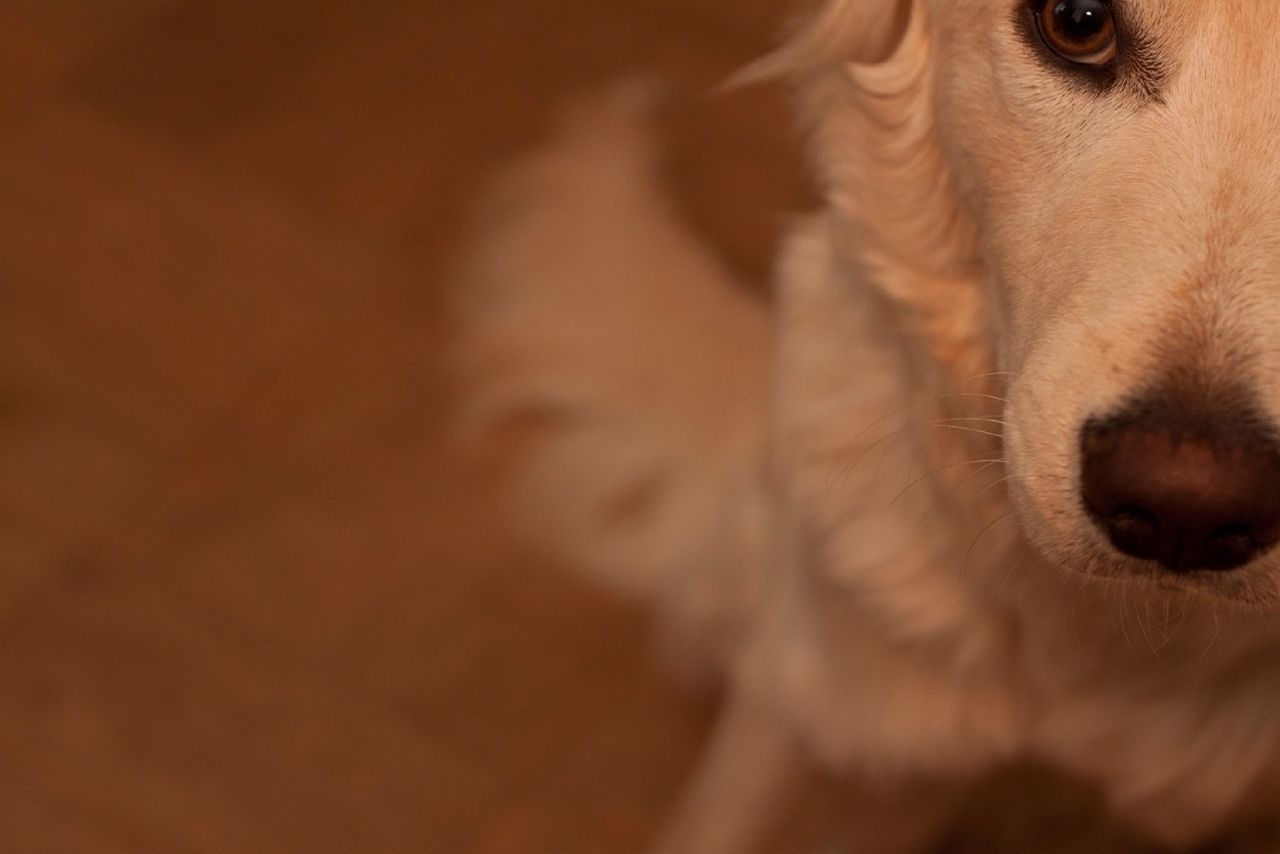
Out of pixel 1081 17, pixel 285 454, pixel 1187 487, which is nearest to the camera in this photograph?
pixel 1187 487

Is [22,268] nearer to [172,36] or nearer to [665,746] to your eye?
[172,36]

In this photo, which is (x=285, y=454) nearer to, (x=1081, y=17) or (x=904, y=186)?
(x=904, y=186)

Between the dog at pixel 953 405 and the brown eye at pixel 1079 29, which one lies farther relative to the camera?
the brown eye at pixel 1079 29

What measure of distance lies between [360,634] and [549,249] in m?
0.56

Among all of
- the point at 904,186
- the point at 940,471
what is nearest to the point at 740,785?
the point at 940,471

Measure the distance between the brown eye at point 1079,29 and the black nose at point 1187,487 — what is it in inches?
11.7

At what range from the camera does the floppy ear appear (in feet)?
3.97

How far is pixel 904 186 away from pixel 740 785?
71 centimetres

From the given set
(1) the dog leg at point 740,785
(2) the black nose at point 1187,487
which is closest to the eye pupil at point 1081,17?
(2) the black nose at point 1187,487

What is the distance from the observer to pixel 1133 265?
967 mm

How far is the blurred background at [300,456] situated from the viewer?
1.77m

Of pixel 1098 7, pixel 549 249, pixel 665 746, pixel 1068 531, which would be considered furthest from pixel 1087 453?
pixel 549 249

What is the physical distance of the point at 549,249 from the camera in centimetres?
198

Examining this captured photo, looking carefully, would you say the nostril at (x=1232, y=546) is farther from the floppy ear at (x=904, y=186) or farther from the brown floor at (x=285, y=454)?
the brown floor at (x=285, y=454)
